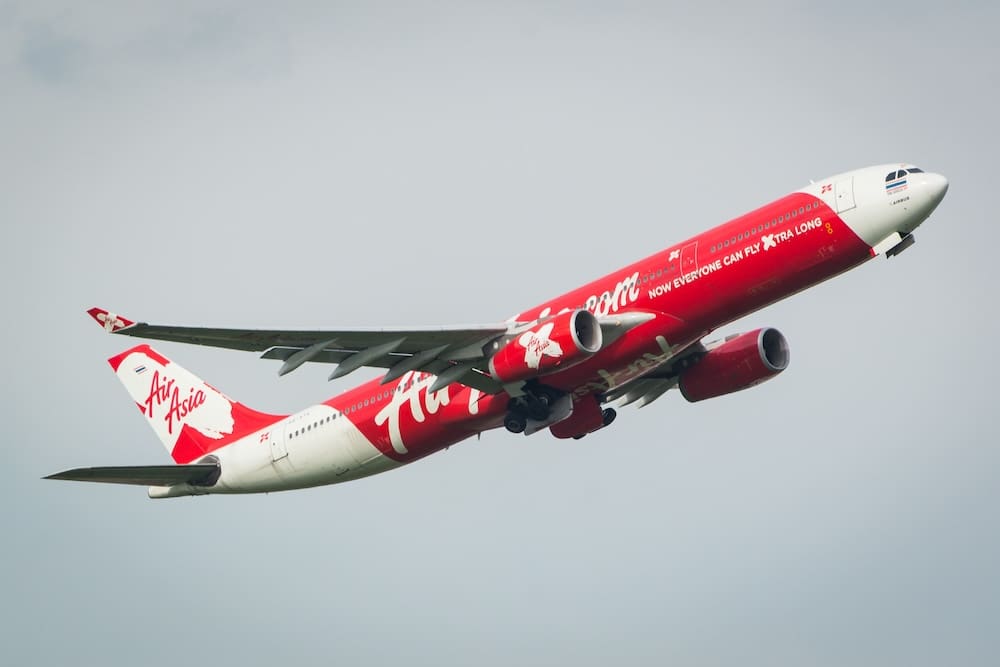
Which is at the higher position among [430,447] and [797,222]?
[797,222]

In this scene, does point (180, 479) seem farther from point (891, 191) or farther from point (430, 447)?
point (891, 191)

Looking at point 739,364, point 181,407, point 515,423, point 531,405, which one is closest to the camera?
point 531,405

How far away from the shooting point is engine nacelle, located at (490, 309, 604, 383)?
38.9m

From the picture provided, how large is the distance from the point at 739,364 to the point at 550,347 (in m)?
8.57

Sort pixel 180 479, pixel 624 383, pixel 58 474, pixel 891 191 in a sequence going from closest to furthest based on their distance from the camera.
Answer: pixel 891 191 < pixel 58 474 < pixel 624 383 < pixel 180 479

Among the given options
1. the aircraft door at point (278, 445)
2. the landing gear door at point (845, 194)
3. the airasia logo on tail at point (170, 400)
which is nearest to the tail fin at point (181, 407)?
the airasia logo on tail at point (170, 400)

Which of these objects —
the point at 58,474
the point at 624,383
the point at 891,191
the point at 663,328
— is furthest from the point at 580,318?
the point at 58,474

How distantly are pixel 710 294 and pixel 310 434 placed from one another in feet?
45.8

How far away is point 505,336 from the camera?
4075 centimetres

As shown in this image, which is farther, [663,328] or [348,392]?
[348,392]

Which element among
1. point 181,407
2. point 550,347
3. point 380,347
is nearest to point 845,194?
point 550,347

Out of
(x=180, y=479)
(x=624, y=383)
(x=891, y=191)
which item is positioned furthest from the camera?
(x=180, y=479)

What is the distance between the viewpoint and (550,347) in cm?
3919

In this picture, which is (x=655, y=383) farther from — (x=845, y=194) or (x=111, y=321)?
(x=111, y=321)
